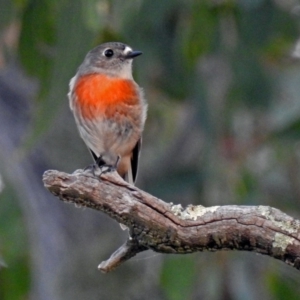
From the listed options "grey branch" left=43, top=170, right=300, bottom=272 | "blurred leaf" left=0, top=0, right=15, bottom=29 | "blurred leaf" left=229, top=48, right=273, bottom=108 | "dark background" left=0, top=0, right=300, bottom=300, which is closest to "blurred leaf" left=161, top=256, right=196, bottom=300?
"dark background" left=0, top=0, right=300, bottom=300

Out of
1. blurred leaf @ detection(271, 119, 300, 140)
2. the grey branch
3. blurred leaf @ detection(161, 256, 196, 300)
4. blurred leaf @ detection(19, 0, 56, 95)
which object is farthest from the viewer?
blurred leaf @ detection(271, 119, 300, 140)

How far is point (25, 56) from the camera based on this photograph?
5027 mm

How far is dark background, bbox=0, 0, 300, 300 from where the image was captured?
5309 millimetres

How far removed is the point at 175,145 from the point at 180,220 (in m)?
3.45

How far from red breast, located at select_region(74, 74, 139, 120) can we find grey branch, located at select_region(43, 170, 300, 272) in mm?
1182

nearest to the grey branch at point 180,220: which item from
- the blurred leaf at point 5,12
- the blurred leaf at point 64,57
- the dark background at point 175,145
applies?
the blurred leaf at point 64,57

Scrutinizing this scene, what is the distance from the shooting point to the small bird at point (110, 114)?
4.29 metres

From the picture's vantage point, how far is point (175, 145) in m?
6.55

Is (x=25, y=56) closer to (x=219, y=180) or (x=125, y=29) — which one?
(x=125, y=29)

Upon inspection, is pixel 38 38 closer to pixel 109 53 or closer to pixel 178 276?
pixel 109 53

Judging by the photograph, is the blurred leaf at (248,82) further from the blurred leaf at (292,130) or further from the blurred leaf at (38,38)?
the blurred leaf at (38,38)

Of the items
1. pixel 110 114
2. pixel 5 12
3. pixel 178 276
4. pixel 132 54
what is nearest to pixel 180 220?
pixel 110 114

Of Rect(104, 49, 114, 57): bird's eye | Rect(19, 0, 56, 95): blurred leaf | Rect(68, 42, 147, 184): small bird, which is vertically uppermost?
Rect(19, 0, 56, 95): blurred leaf

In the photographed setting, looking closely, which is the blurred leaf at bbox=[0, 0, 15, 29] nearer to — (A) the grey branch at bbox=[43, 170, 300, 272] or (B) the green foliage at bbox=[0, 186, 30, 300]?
(B) the green foliage at bbox=[0, 186, 30, 300]
